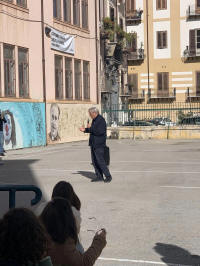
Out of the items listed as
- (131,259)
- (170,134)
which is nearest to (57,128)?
(170,134)

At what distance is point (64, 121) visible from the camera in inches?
1172

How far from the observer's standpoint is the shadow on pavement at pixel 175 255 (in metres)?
5.88

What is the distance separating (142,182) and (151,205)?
10.3 feet

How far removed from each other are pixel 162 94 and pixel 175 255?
47.7 metres

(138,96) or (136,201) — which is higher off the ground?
(138,96)

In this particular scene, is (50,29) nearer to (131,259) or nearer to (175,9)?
(131,259)

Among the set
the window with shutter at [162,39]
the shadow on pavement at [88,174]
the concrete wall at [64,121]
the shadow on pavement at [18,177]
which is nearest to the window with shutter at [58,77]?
the concrete wall at [64,121]

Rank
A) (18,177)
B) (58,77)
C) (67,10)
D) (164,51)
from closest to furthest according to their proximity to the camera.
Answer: (18,177) → (58,77) → (67,10) → (164,51)

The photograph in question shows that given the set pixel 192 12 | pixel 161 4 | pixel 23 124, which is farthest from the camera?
pixel 161 4

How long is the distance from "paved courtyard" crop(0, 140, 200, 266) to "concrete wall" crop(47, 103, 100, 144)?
29.1 feet

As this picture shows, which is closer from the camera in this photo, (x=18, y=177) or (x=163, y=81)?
(x=18, y=177)

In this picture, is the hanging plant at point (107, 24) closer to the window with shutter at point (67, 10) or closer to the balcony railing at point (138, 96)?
the window with shutter at point (67, 10)

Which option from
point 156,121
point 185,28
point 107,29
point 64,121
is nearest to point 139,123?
point 156,121

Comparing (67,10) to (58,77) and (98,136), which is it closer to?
(58,77)
